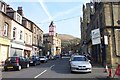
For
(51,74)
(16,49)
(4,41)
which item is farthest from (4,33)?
(51,74)

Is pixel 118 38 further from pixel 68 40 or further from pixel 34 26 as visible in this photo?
pixel 68 40

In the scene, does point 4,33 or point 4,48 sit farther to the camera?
point 4,33

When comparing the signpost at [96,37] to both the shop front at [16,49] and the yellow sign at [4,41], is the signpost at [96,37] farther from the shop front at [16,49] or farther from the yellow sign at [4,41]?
the shop front at [16,49]

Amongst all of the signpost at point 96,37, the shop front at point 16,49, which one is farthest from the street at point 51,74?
the shop front at point 16,49

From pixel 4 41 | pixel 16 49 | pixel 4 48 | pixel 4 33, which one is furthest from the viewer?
pixel 16 49

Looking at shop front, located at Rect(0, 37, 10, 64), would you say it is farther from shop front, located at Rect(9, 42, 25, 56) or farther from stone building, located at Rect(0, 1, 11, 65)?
shop front, located at Rect(9, 42, 25, 56)

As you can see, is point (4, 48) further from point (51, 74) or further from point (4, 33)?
point (51, 74)

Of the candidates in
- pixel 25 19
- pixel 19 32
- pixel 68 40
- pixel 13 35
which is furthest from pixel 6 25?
pixel 68 40

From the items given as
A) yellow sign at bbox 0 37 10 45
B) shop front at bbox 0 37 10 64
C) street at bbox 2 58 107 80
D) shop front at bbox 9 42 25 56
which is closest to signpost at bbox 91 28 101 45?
street at bbox 2 58 107 80

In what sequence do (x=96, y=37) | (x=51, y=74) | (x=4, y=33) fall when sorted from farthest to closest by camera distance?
(x=4, y=33), (x=96, y=37), (x=51, y=74)

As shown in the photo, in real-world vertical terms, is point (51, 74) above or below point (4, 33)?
below

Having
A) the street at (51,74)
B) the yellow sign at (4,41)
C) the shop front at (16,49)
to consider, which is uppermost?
the yellow sign at (4,41)

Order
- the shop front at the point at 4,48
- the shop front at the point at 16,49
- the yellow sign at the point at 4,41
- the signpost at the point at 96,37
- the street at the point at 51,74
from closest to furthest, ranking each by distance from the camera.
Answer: the street at the point at 51,74, the signpost at the point at 96,37, the yellow sign at the point at 4,41, the shop front at the point at 4,48, the shop front at the point at 16,49

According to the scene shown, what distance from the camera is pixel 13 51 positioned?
111 ft
